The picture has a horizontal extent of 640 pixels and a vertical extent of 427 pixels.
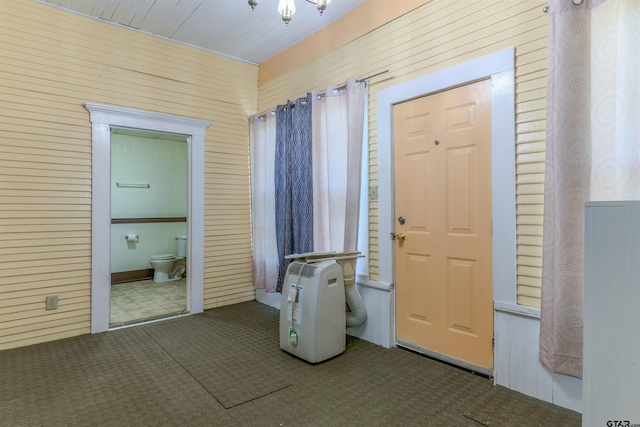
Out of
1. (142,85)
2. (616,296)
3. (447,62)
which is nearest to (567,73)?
A: (447,62)

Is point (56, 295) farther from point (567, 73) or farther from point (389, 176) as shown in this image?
point (567, 73)

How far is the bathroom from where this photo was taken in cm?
515

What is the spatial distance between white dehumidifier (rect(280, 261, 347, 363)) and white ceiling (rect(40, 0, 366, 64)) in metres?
2.28

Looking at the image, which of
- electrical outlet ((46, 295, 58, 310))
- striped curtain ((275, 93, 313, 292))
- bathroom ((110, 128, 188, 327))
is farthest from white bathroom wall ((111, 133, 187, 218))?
electrical outlet ((46, 295, 58, 310))

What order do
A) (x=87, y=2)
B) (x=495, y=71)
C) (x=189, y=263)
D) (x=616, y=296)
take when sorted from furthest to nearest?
(x=189, y=263)
(x=87, y=2)
(x=495, y=71)
(x=616, y=296)

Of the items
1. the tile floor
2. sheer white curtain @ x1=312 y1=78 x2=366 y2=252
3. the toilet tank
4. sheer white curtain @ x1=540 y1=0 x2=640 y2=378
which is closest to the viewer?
sheer white curtain @ x1=540 y1=0 x2=640 y2=378

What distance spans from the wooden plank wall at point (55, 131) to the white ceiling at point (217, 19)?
133 mm

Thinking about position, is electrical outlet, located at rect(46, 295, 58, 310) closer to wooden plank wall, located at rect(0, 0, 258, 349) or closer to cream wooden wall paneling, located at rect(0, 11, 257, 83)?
wooden plank wall, located at rect(0, 0, 258, 349)

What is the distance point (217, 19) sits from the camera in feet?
10.7

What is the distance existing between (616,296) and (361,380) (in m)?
1.64

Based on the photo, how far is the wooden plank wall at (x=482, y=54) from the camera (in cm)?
201

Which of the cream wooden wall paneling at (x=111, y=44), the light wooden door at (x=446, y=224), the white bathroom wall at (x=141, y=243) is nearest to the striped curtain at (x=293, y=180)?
the light wooden door at (x=446, y=224)

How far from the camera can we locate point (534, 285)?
6.67 feet

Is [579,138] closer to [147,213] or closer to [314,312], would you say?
[314,312]
